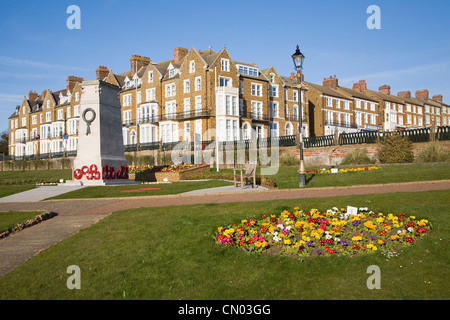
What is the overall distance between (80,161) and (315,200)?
54.8 feet

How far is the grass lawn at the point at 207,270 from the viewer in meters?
5.75

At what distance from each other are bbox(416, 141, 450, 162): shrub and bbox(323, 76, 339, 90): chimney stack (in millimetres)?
47579

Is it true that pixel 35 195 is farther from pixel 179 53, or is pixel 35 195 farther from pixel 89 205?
pixel 179 53

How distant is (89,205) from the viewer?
1477 cm

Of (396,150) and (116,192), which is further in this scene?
(396,150)

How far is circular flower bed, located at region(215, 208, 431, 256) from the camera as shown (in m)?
7.09

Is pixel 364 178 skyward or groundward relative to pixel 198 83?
groundward

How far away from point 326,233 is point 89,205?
10071 mm

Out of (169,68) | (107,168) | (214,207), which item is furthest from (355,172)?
(169,68)

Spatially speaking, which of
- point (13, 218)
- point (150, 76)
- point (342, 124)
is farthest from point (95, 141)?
point (342, 124)

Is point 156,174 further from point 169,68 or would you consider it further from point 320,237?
point 169,68

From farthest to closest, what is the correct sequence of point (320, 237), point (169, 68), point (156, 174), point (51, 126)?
point (51, 126), point (169, 68), point (156, 174), point (320, 237)
